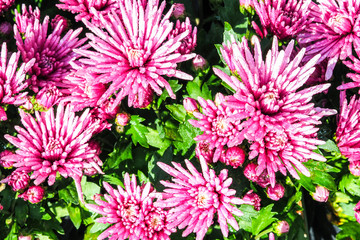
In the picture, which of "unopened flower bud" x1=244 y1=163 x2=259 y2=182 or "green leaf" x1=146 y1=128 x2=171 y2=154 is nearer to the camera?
"unopened flower bud" x1=244 y1=163 x2=259 y2=182

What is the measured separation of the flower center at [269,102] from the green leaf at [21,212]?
959mm

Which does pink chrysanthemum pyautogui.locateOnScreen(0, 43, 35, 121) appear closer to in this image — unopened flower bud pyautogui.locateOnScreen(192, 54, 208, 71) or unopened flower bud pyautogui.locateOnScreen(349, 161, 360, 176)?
unopened flower bud pyautogui.locateOnScreen(192, 54, 208, 71)

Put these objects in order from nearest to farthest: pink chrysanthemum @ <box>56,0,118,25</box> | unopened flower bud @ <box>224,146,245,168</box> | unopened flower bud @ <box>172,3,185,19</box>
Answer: unopened flower bud @ <box>224,146,245,168</box>
pink chrysanthemum @ <box>56,0,118,25</box>
unopened flower bud @ <box>172,3,185,19</box>

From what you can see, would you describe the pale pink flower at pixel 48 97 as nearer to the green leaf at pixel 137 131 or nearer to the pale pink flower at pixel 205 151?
the green leaf at pixel 137 131

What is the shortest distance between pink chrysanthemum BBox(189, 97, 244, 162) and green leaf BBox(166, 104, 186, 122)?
0.21 meters

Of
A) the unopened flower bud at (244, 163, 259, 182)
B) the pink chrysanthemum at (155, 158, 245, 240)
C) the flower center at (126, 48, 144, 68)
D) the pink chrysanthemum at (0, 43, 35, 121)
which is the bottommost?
the pink chrysanthemum at (155, 158, 245, 240)

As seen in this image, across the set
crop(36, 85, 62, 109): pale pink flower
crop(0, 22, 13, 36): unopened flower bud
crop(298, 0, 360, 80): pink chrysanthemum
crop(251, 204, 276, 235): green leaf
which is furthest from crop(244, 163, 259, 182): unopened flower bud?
crop(0, 22, 13, 36): unopened flower bud

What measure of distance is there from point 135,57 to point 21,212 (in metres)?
0.76

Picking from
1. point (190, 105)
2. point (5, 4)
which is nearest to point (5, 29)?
point (5, 4)

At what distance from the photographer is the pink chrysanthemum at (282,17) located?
1159 millimetres

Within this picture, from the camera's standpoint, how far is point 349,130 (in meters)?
1.12

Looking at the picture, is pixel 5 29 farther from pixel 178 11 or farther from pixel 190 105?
Result: pixel 190 105

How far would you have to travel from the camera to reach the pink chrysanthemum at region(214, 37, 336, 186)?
91 cm

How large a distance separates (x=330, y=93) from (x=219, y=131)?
60 centimetres
